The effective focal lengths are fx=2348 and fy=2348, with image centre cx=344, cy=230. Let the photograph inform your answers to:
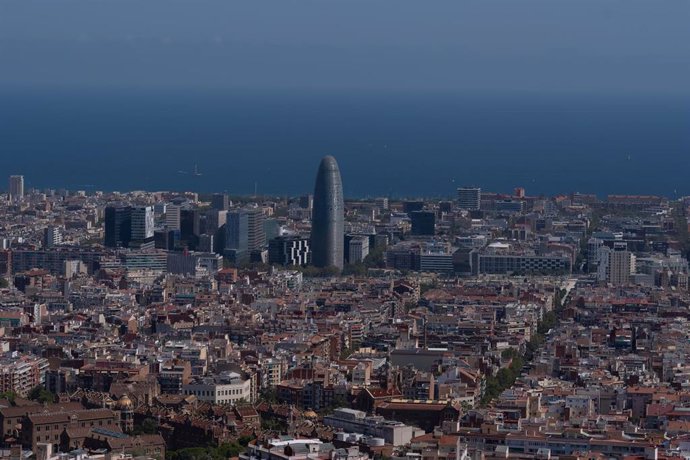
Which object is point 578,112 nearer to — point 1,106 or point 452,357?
point 1,106

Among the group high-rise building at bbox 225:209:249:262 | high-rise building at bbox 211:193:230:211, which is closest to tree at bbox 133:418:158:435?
high-rise building at bbox 225:209:249:262

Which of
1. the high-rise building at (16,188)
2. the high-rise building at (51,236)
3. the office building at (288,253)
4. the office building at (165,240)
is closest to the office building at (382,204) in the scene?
the high-rise building at (16,188)

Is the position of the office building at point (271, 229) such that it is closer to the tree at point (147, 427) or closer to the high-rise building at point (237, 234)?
the high-rise building at point (237, 234)

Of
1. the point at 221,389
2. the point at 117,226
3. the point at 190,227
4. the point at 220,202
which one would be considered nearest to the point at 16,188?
the point at 220,202

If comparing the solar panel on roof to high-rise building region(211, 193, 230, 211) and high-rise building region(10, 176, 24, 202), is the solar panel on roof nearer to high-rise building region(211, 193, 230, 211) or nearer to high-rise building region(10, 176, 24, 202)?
high-rise building region(211, 193, 230, 211)

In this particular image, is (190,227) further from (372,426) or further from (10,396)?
(372,426)
